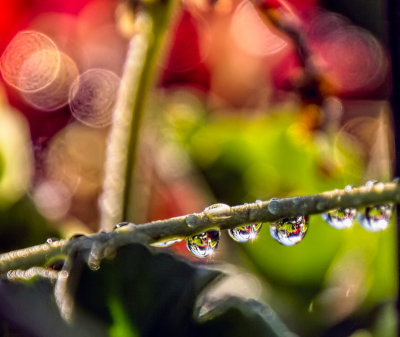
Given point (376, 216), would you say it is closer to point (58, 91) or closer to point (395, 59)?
point (395, 59)

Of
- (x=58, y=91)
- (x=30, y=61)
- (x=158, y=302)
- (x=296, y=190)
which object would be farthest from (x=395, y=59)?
(x=30, y=61)

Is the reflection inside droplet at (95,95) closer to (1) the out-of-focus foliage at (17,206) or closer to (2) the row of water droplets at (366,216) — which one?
(1) the out-of-focus foliage at (17,206)

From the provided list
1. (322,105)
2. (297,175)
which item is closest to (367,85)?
(297,175)

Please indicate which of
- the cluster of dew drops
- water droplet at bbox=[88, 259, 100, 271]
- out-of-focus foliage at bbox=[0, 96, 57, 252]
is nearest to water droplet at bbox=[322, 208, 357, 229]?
the cluster of dew drops

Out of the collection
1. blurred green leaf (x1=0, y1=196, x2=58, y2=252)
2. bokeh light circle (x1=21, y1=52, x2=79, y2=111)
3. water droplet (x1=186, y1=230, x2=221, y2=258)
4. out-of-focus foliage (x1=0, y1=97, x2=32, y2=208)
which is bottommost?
bokeh light circle (x1=21, y1=52, x2=79, y2=111)

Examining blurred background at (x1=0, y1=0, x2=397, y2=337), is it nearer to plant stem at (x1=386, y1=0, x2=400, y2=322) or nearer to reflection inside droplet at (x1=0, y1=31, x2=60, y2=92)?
reflection inside droplet at (x1=0, y1=31, x2=60, y2=92)

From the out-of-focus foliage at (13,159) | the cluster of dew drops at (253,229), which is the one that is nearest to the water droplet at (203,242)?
the cluster of dew drops at (253,229)
